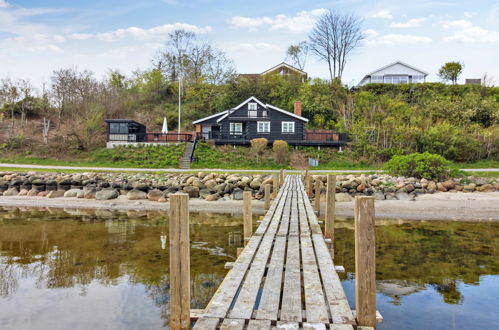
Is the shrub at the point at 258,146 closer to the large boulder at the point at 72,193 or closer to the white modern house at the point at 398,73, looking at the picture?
the large boulder at the point at 72,193

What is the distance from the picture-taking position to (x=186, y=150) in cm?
3262

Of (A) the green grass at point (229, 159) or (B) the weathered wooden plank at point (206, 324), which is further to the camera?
(A) the green grass at point (229, 159)

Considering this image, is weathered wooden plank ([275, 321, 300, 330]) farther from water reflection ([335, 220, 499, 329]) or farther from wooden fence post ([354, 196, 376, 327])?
water reflection ([335, 220, 499, 329])

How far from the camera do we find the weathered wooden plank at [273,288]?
397 centimetres

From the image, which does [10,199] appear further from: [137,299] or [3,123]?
[3,123]

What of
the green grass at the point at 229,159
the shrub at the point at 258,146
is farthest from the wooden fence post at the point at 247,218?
the shrub at the point at 258,146

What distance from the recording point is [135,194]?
19.0m

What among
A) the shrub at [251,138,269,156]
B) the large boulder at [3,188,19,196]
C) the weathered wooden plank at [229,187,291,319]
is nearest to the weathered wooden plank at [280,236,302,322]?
the weathered wooden plank at [229,187,291,319]

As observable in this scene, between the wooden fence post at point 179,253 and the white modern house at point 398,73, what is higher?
the white modern house at point 398,73

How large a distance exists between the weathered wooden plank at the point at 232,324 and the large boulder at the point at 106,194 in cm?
1668

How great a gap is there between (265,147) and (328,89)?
15.3 meters

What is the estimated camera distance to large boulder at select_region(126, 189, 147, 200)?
62.1 ft

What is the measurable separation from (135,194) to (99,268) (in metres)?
10.4

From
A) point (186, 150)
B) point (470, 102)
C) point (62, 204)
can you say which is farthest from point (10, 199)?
point (470, 102)
